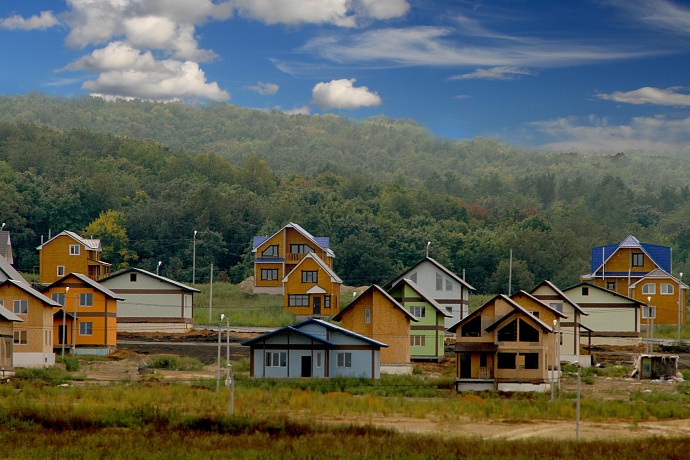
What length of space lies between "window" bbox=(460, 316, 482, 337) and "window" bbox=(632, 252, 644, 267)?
38736 millimetres

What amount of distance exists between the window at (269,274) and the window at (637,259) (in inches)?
1100

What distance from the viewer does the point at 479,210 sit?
160m

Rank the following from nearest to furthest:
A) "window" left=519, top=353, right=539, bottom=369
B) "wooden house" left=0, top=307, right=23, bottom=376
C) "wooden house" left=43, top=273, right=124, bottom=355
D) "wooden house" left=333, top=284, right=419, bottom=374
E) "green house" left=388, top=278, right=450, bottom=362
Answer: "window" left=519, top=353, right=539, bottom=369, "wooden house" left=0, top=307, right=23, bottom=376, "wooden house" left=333, top=284, right=419, bottom=374, "wooden house" left=43, top=273, right=124, bottom=355, "green house" left=388, top=278, right=450, bottom=362

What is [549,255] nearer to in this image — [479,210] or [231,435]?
[479,210]

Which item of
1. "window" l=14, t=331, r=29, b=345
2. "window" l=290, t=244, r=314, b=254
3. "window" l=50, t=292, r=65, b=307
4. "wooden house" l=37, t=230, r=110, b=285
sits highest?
"window" l=290, t=244, r=314, b=254

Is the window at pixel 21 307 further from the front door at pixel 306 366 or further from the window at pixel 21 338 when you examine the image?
the front door at pixel 306 366

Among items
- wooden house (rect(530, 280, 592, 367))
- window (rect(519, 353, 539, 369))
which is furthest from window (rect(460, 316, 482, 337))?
wooden house (rect(530, 280, 592, 367))

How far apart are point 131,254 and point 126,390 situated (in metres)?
70.2

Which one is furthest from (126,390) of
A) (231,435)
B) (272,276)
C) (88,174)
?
(88,174)

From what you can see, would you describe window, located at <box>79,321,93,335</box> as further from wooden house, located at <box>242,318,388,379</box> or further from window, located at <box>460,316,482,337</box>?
window, located at <box>460,316,482,337</box>

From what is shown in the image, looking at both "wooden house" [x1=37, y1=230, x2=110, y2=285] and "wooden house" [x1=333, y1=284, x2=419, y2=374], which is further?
"wooden house" [x1=37, y1=230, x2=110, y2=285]

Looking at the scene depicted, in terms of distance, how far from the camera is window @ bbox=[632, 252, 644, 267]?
90875mm

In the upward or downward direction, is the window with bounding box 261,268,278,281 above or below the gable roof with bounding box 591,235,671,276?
below

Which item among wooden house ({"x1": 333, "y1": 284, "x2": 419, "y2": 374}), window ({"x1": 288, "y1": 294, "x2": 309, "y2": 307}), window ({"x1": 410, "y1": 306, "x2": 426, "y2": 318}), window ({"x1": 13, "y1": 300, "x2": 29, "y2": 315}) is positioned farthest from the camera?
window ({"x1": 288, "y1": 294, "x2": 309, "y2": 307})
